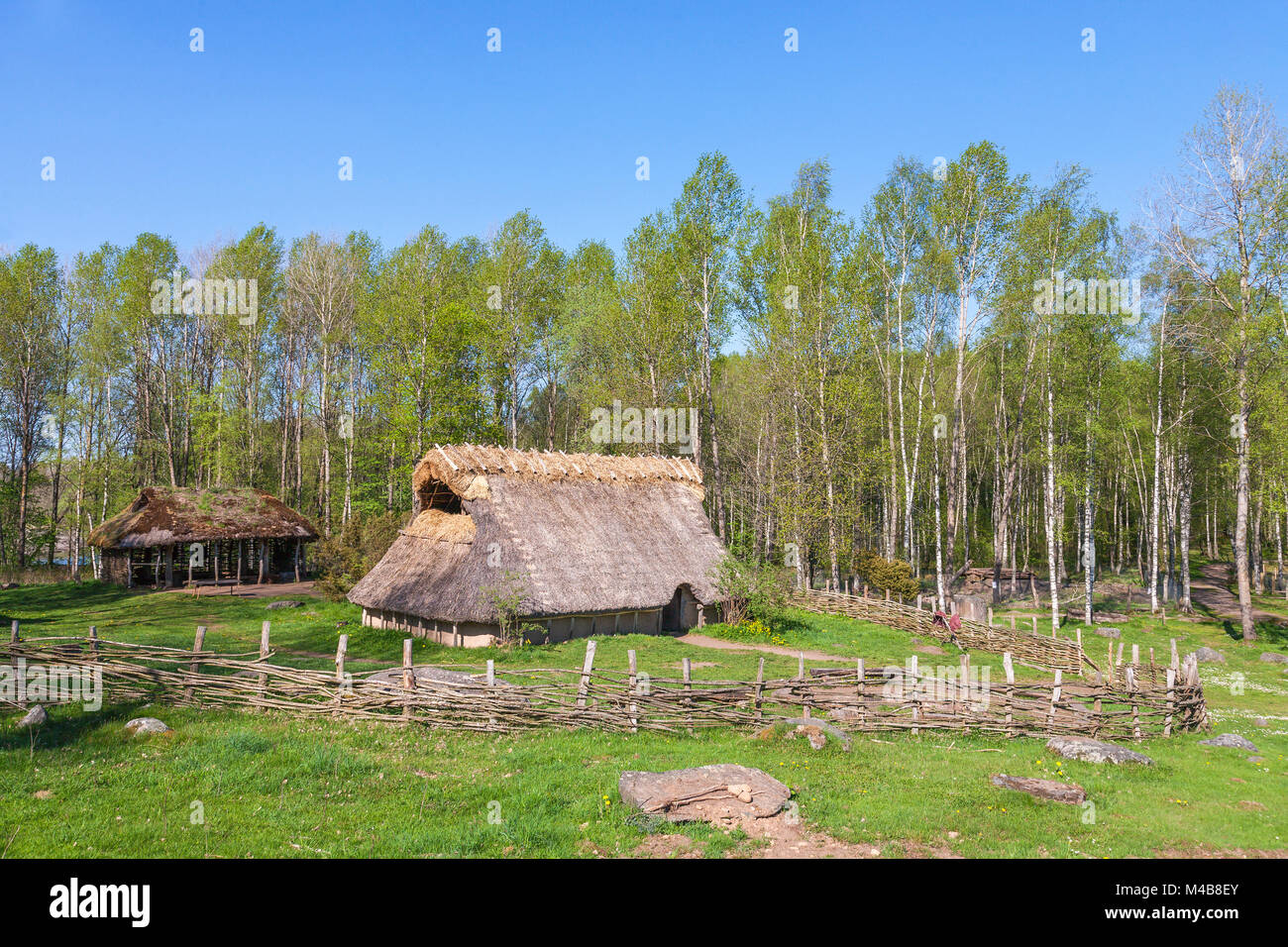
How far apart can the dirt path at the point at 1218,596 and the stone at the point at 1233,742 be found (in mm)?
16788

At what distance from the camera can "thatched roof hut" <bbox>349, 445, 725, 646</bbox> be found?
18531 mm

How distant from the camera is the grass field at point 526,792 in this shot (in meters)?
6.71

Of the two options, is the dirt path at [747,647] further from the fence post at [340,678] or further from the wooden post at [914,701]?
the fence post at [340,678]

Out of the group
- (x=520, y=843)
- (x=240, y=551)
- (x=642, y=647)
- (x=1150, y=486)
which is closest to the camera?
(x=520, y=843)

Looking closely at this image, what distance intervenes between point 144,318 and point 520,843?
37.3m

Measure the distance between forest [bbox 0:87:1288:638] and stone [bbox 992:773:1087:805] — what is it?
14.5 meters

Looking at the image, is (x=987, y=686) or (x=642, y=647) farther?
(x=642, y=647)

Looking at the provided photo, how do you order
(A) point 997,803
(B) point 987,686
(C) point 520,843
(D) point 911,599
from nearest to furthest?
(C) point 520,843, (A) point 997,803, (B) point 987,686, (D) point 911,599

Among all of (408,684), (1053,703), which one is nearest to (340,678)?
(408,684)

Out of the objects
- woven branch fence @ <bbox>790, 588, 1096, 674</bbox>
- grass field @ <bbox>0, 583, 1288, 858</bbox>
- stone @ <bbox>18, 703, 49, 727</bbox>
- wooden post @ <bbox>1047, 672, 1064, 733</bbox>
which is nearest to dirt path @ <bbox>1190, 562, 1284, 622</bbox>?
woven branch fence @ <bbox>790, 588, 1096, 674</bbox>

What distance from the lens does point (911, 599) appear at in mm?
26969
